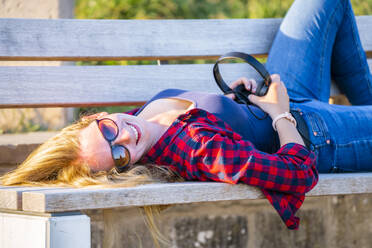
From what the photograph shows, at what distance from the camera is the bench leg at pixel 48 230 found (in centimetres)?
145

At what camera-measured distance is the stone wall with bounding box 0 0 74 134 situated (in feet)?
13.3

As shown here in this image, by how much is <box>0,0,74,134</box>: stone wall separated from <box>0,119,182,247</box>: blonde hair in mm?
2244

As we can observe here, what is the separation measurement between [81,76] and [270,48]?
1.13 meters

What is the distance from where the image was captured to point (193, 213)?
7.63ft

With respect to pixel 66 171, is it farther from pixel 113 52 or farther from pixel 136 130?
pixel 113 52

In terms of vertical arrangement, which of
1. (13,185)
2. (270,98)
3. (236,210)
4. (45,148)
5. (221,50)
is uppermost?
(221,50)

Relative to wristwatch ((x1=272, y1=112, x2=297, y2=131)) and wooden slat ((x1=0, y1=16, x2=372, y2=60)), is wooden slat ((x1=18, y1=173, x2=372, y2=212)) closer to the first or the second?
wristwatch ((x1=272, y1=112, x2=297, y2=131))

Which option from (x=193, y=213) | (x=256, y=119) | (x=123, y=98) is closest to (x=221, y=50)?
(x=123, y=98)

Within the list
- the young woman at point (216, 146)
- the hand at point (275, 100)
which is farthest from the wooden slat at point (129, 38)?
the hand at point (275, 100)

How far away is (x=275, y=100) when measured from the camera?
7.13 ft

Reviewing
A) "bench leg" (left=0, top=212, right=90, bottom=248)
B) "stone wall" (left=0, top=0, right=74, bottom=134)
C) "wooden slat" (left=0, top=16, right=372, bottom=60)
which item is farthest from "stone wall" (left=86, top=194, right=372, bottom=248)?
"stone wall" (left=0, top=0, right=74, bottom=134)

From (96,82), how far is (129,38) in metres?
0.32

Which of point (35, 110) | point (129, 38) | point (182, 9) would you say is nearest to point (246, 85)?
point (129, 38)

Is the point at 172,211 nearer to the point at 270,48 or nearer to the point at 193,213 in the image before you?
the point at 193,213
